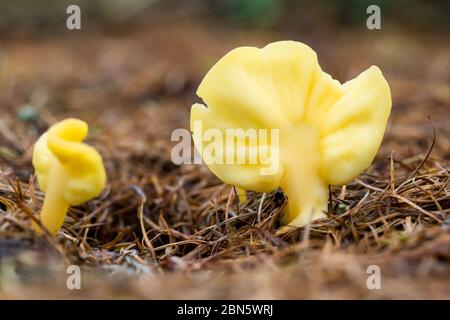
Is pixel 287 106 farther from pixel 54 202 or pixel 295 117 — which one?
pixel 54 202

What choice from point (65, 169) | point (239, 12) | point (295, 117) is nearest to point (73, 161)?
point (65, 169)

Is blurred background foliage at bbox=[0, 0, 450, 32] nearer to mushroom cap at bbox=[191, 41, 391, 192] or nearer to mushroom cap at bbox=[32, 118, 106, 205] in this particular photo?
mushroom cap at bbox=[191, 41, 391, 192]

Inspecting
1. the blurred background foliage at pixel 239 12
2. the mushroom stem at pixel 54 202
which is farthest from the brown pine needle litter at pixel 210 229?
the blurred background foliage at pixel 239 12

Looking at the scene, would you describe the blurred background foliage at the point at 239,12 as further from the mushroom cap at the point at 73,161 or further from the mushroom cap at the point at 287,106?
the mushroom cap at the point at 73,161

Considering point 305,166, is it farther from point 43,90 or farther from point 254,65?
point 43,90
